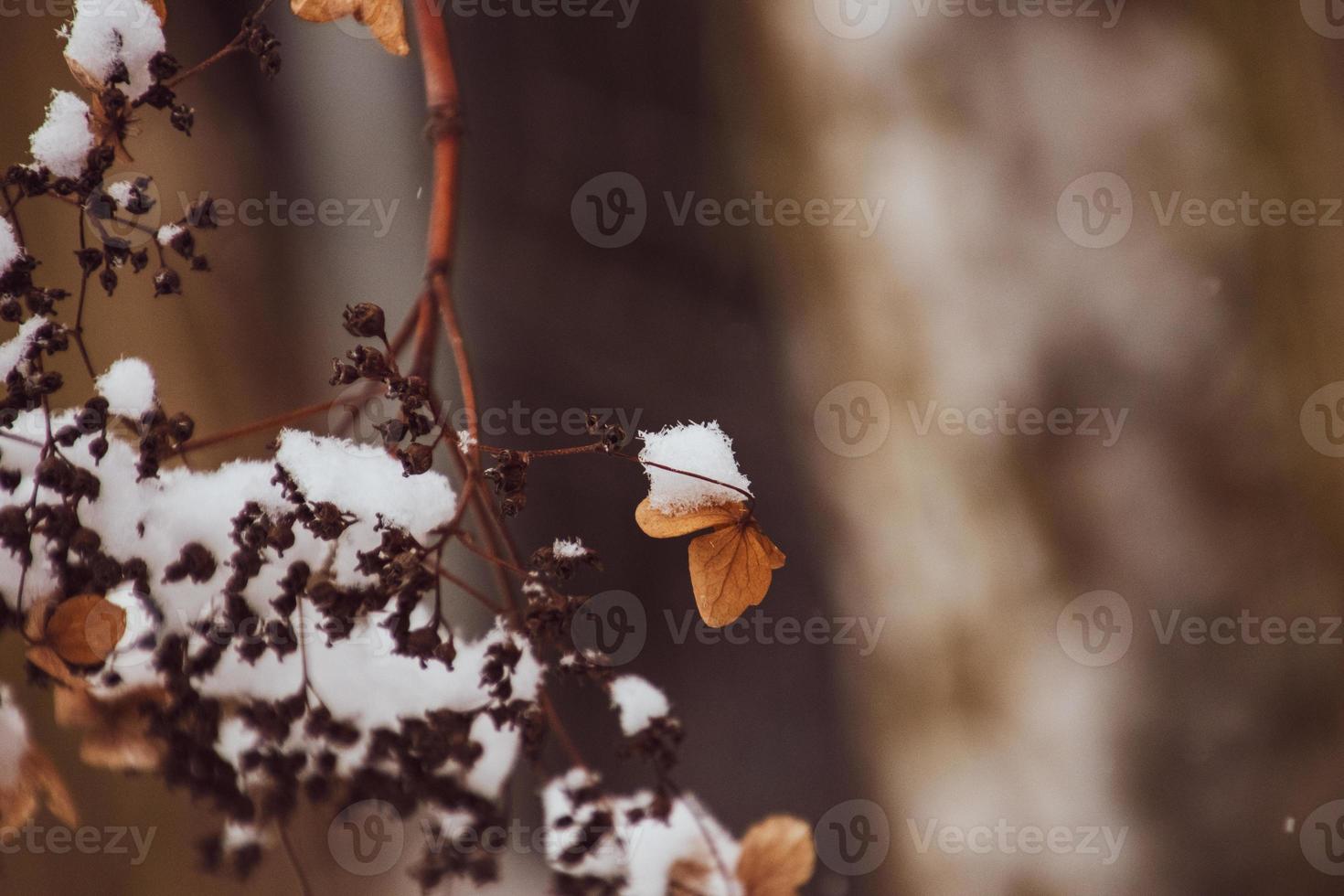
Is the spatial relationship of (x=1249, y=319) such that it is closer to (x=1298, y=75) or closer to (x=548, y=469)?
(x=1298, y=75)

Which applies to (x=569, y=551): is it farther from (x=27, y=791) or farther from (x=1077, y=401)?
(x=1077, y=401)

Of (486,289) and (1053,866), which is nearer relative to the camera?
(1053,866)

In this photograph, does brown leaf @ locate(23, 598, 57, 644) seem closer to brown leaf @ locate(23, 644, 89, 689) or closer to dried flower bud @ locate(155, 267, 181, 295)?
brown leaf @ locate(23, 644, 89, 689)

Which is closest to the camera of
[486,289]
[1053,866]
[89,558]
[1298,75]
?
[89,558]

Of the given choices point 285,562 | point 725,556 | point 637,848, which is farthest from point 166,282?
point 637,848

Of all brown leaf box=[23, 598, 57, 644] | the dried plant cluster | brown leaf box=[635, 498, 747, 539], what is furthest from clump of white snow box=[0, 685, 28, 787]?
brown leaf box=[635, 498, 747, 539]

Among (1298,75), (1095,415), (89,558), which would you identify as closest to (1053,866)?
(1095,415)

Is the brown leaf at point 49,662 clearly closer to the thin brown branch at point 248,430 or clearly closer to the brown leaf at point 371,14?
the thin brown branch at point 248,430
